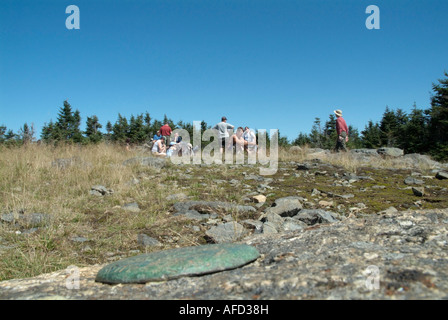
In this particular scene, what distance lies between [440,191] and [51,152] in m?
9.14

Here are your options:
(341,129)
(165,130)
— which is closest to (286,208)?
(341,129)

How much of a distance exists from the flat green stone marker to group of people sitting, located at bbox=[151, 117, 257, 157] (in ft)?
33.2

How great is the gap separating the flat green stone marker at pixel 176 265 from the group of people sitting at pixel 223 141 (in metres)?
10.1

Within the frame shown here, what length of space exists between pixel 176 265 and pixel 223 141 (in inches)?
432

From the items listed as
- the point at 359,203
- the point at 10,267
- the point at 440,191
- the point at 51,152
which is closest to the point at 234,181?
the point at 359,203

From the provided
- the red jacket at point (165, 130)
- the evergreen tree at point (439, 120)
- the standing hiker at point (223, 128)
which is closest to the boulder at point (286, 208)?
the standing hiker at point (223, 128)

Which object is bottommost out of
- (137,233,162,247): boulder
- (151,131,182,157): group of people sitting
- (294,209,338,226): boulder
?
(137,233,162,247): boulder

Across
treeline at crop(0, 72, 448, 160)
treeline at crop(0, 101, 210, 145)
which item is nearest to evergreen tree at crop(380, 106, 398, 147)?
treeline at crop(0, 72, 448, 160)

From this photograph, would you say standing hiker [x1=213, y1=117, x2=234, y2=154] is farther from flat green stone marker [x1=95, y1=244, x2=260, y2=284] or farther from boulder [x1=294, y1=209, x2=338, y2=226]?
flat green stone marker [x1=95, y1=244, x2=260, y2=284]

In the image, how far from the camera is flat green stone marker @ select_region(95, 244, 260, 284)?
1734 millimetres

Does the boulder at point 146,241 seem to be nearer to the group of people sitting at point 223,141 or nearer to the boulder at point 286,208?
the boulder at point 286,208
